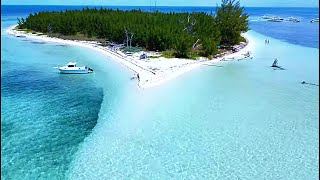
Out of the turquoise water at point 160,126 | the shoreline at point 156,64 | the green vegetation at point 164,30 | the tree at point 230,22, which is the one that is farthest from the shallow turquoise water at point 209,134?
the tree at point 230,22

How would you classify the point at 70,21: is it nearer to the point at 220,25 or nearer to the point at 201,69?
the point at 220,25

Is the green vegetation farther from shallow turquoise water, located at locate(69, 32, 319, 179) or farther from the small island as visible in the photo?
shallow turquoise water, located at locate(69, 32, 319, 179)

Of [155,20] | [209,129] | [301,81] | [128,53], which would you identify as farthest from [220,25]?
[209,129]

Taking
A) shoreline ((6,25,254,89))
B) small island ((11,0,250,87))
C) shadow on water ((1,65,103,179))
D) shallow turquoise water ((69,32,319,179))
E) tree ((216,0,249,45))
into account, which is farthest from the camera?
tree ((216,0,249,45))

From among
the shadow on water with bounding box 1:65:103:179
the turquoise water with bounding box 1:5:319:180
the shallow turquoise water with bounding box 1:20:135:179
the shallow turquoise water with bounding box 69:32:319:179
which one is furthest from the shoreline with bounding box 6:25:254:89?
the shadow on water with bounding box 1:65:103:179

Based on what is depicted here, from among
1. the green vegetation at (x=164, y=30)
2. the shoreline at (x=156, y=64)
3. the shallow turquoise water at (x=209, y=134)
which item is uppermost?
the green vegetation at (x=164, y=30)

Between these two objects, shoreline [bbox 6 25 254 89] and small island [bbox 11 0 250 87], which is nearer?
shoreline [bbox 6 25 254 89]

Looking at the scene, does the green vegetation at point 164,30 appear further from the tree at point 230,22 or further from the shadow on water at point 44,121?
the shadow on water at point 44,121

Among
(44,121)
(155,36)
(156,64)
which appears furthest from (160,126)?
(155,36)

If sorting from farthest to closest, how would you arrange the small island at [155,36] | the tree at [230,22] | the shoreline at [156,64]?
the tree at [230,22], the small island at [155,36], the shoreline at [156,64]
